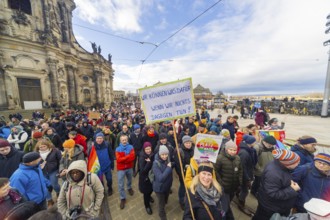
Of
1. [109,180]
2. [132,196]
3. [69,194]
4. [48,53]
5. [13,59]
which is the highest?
[48,53]

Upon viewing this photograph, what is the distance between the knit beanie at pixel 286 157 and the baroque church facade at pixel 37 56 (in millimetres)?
24829

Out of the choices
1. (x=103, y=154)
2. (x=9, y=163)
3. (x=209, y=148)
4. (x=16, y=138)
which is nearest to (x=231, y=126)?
(x=209, y=148)

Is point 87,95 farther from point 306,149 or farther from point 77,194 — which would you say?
point 306,149

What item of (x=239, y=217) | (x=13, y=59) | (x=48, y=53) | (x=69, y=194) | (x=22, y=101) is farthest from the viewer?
(x=48, y=53)

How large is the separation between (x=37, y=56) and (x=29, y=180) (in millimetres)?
23351

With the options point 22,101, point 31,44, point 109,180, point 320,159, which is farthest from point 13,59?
point 320,159

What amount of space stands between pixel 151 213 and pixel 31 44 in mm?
24806

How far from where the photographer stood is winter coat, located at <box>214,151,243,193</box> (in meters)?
2.88

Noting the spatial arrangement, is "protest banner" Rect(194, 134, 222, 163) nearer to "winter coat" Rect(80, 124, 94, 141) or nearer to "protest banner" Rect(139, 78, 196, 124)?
"protest banner" Rect(139, 78, 196, 124)

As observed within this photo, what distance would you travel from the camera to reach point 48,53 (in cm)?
1895

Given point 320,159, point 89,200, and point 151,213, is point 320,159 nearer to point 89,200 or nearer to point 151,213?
point 151,213

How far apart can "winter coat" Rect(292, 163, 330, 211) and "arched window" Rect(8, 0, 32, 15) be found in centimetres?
2934

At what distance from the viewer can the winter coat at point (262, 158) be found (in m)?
3.23

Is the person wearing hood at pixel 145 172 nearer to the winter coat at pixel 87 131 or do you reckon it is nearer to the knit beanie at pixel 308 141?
the knit beanie at pixel 308 141
